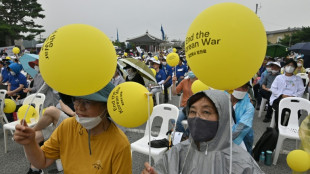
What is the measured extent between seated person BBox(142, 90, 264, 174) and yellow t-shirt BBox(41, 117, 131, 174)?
0.29 meters

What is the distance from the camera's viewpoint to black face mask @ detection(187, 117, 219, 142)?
4.79 ft

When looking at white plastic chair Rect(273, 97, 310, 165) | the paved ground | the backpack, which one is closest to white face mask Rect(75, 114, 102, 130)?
the paved ground

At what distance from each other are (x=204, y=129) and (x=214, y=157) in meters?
0.22

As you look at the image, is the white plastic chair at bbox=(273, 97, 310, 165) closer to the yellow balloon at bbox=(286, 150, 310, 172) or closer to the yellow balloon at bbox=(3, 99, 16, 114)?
the yellow balloon at bbox=(286, 150, 310, 172)

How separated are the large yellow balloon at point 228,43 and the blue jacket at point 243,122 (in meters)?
1.46

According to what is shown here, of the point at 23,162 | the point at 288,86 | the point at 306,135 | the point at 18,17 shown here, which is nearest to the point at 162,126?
the point at 306,135

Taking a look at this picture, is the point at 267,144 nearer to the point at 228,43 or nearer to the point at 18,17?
the point at 228,43

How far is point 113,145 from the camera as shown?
147cm

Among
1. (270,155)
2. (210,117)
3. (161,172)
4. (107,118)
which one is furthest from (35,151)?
(270,155)

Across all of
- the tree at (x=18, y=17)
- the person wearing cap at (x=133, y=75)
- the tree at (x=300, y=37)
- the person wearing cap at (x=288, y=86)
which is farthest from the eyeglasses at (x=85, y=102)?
the tree at (x=300, y=37)

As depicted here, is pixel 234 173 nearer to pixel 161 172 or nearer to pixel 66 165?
pixel 161 172

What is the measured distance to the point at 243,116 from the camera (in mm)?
2639

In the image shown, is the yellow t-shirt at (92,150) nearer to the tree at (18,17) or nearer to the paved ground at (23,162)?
the paved ground at (23,162)

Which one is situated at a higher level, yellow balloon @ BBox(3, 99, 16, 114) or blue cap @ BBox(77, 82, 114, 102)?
blue cap @ BBox(77, 82, 114, 102)
